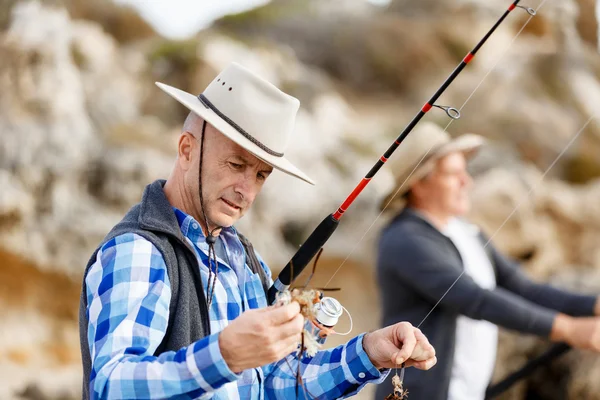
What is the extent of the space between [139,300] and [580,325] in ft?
6.92

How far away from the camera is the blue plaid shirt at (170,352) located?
140cm

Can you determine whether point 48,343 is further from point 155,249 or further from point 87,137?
point 155,249

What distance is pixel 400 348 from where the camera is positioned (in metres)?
1.80

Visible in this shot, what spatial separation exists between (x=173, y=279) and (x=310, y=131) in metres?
8.43

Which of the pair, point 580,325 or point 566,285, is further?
point 566,285

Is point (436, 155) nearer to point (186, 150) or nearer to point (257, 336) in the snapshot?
point (186, 150)

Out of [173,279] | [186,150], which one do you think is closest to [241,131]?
[186,150]

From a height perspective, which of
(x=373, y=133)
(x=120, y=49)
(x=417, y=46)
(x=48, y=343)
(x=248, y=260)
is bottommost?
(x=48, y=343)

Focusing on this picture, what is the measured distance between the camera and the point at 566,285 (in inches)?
231

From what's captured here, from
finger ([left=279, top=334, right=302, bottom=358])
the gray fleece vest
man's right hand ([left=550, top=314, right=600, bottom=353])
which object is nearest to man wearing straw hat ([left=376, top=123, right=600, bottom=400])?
man's right hand ([left=550, top=314, right=600, bottom=353])

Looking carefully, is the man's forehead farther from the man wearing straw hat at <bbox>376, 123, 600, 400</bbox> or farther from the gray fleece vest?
the gray fleece vest

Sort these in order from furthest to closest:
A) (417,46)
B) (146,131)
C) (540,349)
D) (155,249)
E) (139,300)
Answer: (417,46), (146,131), (540,349), (155,249), (139,300)

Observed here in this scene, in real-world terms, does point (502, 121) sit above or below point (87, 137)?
above

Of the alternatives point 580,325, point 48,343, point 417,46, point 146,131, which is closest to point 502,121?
point 417,46
